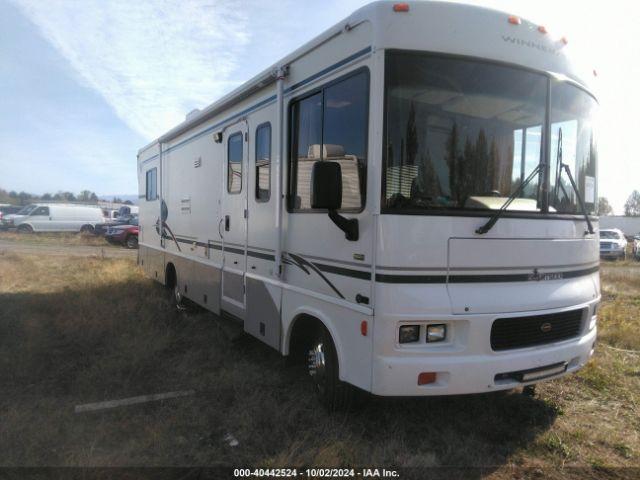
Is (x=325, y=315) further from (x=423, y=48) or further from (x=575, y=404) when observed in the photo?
(x=575, y=404)

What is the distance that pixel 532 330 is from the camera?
11.5 ft

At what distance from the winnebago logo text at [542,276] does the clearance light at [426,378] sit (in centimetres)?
104

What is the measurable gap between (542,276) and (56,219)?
1090 inches

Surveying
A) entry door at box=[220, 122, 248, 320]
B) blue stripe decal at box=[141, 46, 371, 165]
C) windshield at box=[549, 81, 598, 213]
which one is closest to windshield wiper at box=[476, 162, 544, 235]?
windshield at box=[549, 81, 598, 213]

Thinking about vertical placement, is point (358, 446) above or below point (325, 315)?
below

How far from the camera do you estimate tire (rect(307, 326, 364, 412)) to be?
3783mm

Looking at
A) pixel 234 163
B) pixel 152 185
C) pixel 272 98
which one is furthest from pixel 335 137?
pixel 152 185

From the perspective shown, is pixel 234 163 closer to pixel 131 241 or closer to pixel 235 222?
pixel 235 222

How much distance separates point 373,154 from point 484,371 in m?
1.64

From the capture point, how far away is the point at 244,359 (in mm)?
5363

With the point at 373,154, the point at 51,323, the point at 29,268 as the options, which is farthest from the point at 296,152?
the point at 29,268

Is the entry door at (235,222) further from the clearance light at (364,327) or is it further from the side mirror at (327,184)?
the clearance light at (364,327)

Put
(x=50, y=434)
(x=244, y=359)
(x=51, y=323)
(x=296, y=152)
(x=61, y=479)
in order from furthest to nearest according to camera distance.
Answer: (x=51, y=323) → (x=244, y=359) → (x=296, y=152) → (x=50, y=434) → (x=61, y=479)

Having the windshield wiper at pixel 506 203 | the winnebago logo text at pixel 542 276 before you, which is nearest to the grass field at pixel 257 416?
the winnebago logo text at pixel 542 276
